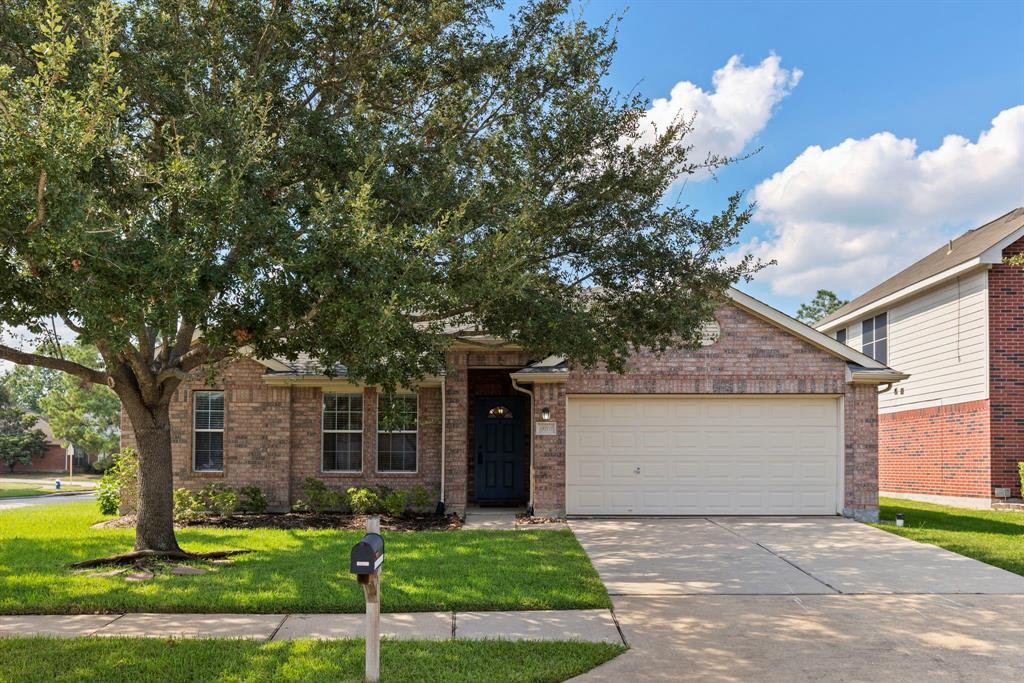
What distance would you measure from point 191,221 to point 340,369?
26.2ft

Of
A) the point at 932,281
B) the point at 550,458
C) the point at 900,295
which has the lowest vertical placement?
the point at 550,458

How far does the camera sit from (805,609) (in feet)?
24.7

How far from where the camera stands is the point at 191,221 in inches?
268

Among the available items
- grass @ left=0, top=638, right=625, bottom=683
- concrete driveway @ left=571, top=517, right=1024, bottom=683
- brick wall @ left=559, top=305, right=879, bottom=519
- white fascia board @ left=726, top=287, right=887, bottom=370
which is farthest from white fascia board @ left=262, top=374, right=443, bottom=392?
grass @ left=0, top=638, right=625, bottom=683

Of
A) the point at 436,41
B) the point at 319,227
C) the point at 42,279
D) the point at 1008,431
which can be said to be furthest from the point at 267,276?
the point at 1008,431

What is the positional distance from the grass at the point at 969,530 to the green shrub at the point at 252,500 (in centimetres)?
1081

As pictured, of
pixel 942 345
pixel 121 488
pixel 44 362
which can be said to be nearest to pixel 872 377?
pixel 942 345

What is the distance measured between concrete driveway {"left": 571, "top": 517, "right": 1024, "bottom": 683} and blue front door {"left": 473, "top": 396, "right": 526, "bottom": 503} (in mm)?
4539

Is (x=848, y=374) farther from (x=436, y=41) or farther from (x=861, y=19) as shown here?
(x=436, y=41)

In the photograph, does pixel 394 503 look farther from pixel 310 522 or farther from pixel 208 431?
pixel 208 431

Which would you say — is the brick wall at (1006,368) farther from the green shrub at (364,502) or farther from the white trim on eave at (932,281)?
the green shrub at (364,502)

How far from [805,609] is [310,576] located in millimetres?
5087

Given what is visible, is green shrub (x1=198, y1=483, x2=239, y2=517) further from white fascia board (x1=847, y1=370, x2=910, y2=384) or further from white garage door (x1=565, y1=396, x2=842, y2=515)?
white fascia board (x1=847, y1=370, x2=910, y2=384)

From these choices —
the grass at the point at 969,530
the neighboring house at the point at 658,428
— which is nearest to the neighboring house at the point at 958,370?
the grass at the point at 969,530
